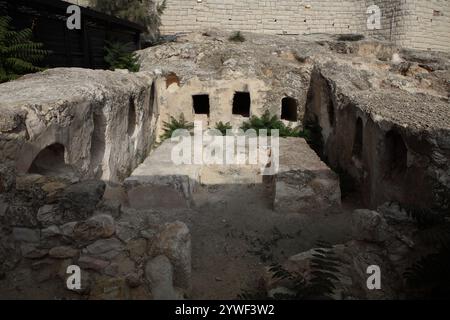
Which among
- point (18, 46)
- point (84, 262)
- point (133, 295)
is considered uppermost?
point (18, 46)

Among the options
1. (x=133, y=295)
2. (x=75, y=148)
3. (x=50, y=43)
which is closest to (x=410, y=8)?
(x=50, y=43)

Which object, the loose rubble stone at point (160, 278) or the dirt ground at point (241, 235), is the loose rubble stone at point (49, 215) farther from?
the dirt ground at point (241, 235)

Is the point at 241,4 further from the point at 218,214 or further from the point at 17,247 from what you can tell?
the point at 17,247

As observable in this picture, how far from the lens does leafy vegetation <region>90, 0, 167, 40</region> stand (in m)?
17.0

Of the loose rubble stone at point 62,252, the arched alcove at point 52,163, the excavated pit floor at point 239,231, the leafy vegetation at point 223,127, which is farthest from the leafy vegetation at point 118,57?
the loose rubble stone at point 62,252

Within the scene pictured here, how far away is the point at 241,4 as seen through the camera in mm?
18484

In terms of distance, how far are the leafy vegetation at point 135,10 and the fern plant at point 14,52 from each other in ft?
33.4

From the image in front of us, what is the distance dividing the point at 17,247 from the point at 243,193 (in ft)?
14.9

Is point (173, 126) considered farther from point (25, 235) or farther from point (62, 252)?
point (62, 252)

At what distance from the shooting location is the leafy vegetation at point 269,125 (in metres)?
11.6

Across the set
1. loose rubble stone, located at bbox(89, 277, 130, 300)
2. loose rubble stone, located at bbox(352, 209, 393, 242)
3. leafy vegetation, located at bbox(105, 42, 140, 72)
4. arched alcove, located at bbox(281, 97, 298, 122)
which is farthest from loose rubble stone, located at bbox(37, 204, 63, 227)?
arched alcove, located at bbox(281, 97, 298, 122)

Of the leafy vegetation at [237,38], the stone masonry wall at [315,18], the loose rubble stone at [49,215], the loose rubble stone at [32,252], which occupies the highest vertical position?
the stone masonry wall at [315,18]

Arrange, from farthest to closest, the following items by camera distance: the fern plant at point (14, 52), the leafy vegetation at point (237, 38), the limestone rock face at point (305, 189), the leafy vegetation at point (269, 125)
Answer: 1. the leafy vegetation at point (237, 38)
2. the leafy vegetation at point (269, 125)
3. the fern plant at point (14, 52)
4. the limestone rock face at point (305, 189)

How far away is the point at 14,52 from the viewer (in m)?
7.36
